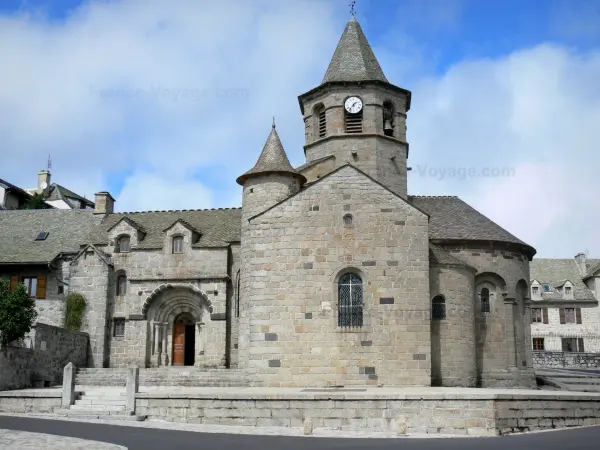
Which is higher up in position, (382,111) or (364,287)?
(382,111)

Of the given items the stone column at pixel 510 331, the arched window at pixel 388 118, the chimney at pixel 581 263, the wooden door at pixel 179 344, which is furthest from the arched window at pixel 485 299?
the chimney at pixel 581 263

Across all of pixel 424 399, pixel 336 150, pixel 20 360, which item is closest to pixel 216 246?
pixel 336 150

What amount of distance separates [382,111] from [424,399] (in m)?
17.9

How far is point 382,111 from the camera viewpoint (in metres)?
33.7

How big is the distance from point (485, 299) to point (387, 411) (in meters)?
13.4

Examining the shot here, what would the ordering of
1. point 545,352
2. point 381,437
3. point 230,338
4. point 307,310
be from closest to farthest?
point 381,437
point 307,310
point 230,338
point 545,352

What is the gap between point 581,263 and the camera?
60094 mm

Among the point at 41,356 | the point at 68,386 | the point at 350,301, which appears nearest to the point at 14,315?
the point at 41,356

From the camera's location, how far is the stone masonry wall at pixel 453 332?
27.4 metres

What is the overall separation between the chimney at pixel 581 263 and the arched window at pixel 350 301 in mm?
38822

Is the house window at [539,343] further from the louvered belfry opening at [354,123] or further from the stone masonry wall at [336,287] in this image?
the stone masonry wall at [336,287]

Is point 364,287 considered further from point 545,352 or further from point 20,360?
point 545,352

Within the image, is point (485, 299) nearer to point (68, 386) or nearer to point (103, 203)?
point (68, 386)

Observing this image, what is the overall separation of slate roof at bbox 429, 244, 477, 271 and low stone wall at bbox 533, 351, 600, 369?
2258 centimetres
